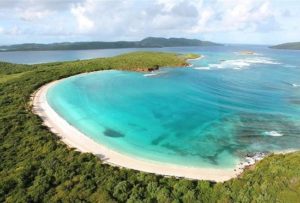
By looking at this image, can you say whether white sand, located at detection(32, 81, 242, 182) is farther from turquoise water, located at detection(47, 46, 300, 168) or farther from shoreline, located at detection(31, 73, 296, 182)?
turquoise water, located at detection(47, 46, 300, 168)

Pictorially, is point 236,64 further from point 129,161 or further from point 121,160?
point 121,160

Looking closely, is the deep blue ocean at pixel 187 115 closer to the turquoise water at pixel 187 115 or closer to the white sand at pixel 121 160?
the turquoise water at pixel 187 115

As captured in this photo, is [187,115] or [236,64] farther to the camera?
[236,64]

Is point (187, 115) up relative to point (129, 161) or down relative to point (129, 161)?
down

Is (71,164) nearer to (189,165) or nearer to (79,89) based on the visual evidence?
(189,165)

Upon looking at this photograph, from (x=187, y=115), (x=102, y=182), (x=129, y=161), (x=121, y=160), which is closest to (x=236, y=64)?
(x=187, y=115)

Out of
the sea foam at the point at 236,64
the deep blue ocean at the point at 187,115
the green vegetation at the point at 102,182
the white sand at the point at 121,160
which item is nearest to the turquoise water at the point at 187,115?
the deep blue ocean at the point at 187,115
